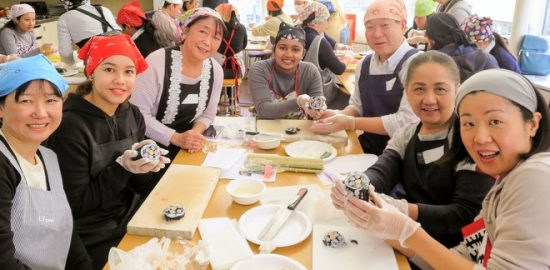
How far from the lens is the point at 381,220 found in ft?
3.89

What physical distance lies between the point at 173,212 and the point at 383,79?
1.54 metres

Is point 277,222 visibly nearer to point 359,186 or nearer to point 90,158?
point 359,186

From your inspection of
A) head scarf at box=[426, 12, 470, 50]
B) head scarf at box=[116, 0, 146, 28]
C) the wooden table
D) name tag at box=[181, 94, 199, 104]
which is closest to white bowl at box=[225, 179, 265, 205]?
the wooden table

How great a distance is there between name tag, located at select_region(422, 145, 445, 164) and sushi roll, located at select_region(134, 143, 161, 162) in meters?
1.06

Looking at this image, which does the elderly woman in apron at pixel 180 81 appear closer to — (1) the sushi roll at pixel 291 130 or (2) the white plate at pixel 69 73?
(1) the sushi roll at pixel 291 130

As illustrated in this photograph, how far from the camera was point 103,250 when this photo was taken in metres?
1.67

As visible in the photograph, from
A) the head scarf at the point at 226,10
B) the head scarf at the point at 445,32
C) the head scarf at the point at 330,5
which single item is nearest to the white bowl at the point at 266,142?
the head scarf at the point at 445,32

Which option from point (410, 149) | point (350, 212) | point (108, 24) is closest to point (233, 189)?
point (350, 212)

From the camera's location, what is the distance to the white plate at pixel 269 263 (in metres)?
1.12

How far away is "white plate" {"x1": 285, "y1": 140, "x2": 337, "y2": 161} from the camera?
1.98m

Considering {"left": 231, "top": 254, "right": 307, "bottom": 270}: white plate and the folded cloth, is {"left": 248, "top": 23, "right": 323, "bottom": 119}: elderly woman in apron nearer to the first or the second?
the folded cloth

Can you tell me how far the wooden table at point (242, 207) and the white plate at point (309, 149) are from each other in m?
0.05

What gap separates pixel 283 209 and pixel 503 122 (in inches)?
29.4

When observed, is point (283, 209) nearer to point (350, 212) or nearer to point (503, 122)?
point (350, 212)
